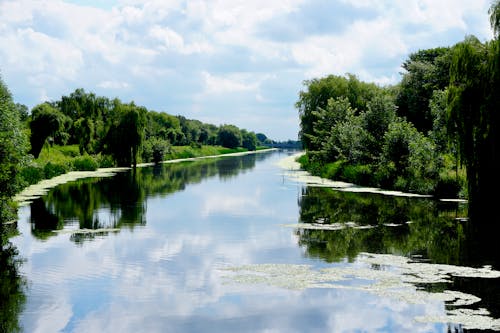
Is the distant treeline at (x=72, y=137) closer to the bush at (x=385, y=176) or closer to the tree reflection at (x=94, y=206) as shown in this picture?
the tree reflection at (x=94, y=206)

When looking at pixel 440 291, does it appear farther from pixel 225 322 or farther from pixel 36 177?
pixel 36 177

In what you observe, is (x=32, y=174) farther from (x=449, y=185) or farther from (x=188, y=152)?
(x=188, y=152)

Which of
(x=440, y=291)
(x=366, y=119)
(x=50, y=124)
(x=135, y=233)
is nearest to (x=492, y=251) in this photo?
(x=440, y=291)

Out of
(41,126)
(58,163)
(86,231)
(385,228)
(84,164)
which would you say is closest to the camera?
(86,231)

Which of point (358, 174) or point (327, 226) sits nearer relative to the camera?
point (327, 226)

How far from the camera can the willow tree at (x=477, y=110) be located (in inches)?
886

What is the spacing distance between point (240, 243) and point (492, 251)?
812 cm

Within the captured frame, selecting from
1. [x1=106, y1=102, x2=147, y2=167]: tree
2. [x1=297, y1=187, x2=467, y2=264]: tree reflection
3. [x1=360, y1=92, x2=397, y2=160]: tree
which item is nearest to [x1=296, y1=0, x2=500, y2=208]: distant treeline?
[x1=360, y1=92, x2=397, y2=160]: tree

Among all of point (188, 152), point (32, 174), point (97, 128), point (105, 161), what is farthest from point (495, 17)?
point (188, 152)

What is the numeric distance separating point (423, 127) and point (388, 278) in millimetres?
47481

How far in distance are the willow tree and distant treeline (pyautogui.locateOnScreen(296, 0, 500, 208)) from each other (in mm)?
39

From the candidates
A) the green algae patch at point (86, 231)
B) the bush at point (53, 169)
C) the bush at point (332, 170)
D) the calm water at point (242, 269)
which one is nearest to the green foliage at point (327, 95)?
the bush at point (332, 170)

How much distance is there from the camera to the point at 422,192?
3484 cm

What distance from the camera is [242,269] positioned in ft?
50.5
